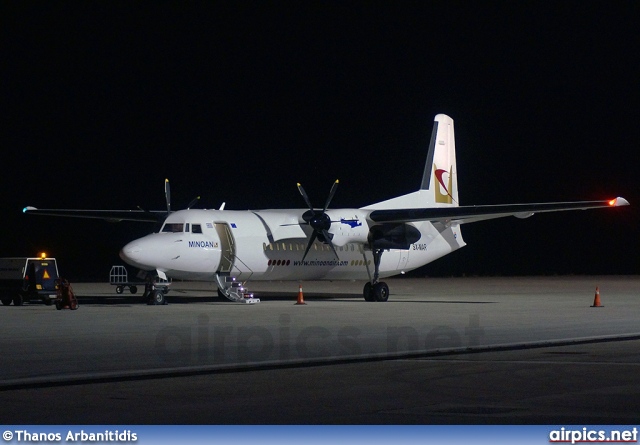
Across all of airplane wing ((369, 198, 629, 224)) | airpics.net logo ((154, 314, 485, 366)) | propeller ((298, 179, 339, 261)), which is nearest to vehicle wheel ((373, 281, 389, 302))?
propeller ((298, 179, 339, 261))

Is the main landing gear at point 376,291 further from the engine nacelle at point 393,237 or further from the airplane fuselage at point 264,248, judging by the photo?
the airplane fuselage at point 264,248

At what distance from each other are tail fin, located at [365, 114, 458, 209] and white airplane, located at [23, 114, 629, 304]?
1.9 inches

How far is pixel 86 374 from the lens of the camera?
12.8 meters

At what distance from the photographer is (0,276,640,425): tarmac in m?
9.80

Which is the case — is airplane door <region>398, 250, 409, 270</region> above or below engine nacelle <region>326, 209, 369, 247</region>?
below

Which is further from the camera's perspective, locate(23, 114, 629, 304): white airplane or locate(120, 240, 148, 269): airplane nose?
locate(23, 114, 629, 304): white airplane

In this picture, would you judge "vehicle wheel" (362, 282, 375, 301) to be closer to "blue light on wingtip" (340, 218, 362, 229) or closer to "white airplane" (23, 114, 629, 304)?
"white airplane" (23, 114, 629, 304)

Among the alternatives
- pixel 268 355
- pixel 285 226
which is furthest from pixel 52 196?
pixel 268 355

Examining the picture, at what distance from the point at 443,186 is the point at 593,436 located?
1229 inches

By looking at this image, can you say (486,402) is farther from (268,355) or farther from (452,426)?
(268,355)

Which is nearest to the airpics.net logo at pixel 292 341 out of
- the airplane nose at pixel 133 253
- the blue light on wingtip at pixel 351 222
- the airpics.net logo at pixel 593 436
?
the airpics.net logo at pixel 593 436

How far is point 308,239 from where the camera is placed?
34062 mm

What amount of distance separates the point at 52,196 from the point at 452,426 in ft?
273

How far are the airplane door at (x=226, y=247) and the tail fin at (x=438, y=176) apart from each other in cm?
823
